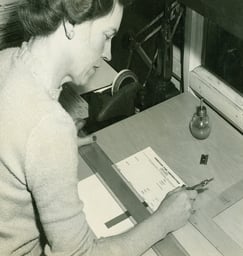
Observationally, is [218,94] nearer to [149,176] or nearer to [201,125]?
[201,125]

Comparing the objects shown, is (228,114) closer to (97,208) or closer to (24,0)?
(97,208)

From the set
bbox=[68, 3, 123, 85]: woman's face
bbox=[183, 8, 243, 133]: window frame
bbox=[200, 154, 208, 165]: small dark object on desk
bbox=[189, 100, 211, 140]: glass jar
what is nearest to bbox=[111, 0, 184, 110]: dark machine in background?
bbox=[183, 8, 243, 133]: window frame

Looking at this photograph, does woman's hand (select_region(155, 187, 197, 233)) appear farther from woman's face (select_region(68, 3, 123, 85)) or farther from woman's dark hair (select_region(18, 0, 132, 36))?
woman's dark hair (select_region(18, 0, 132, 36))

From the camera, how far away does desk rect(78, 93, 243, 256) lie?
1205mm

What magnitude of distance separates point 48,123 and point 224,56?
42.3 inches

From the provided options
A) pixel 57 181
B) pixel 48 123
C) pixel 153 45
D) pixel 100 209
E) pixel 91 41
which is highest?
pixel 91 41

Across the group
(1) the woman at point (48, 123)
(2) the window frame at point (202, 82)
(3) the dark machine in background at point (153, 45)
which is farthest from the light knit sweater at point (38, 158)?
(2) the window frame at point (202, 82)

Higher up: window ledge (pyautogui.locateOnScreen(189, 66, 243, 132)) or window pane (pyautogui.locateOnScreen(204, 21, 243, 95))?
window pane (pyautogui.locateOnScreen(204, 21, 243, 95))

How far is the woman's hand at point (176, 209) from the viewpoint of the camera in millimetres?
1175

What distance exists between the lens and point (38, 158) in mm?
906

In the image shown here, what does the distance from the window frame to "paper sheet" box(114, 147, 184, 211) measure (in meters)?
0.41

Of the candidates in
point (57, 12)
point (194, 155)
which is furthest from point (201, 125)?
point (57, 12)

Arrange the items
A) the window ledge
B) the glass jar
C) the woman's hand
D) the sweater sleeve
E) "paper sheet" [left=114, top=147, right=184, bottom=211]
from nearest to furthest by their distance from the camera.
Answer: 1. the sweater sleeve
2. the woman's hand
3. "paper sheet" [left=114, top=147, right=184, bottom=211]
4. the glass jar
5. the window ledge

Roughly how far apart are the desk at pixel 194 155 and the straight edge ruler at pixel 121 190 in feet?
0.04
